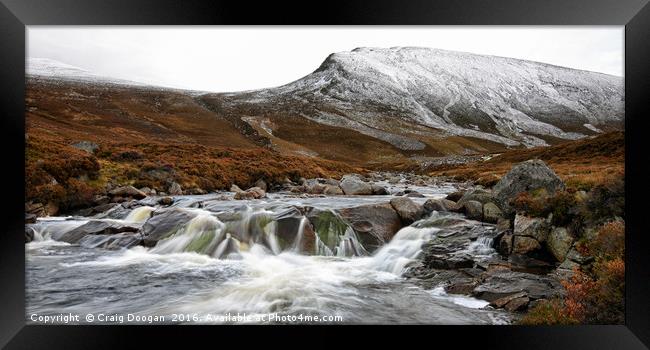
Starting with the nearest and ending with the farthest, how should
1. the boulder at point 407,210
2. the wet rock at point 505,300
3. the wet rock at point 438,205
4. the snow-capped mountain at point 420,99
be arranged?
the wet rock at point 505,300 → the boulder at point 407,210 → the wet rock at point 438,205 → the snow-capped mountain at point 420,99

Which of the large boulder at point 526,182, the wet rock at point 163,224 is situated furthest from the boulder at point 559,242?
the wet rock at point 163,224

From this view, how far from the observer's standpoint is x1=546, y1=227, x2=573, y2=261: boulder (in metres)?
5.70

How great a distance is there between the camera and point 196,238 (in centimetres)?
733

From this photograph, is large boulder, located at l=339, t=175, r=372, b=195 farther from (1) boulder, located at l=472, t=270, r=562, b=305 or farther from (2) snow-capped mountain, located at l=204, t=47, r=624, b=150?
(2) snow-capped mountain, located at l=204, t=47, r=624, b=150

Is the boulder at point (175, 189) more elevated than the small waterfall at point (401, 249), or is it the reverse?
the boulder at point (175, 189)

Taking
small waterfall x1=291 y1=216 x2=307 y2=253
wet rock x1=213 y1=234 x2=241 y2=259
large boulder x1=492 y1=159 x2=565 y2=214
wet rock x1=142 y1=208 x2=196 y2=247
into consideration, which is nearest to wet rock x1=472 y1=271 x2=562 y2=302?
large boulder x1=492 y1=159 x2=565 y2=214

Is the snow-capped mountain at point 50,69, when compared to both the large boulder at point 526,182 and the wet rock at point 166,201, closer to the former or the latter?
the wet rock at point 166,201

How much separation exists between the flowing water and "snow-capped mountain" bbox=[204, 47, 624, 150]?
43.5 meters

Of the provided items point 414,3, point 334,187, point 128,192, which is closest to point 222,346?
point 414,3

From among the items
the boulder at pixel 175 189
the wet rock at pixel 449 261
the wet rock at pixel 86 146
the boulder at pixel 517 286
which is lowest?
the boulder at pixel 517 286

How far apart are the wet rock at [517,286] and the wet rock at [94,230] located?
21.7 feet

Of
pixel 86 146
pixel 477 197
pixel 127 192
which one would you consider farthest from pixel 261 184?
pixel 477 197

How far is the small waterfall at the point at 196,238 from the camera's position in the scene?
7.18 meters
